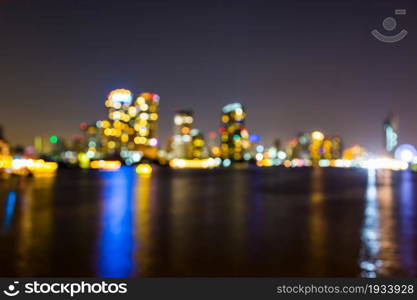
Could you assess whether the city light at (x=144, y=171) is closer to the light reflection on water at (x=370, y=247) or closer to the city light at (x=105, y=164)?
the city light at (x=105, y=164)

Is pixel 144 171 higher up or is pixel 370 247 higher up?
pixel 144 171

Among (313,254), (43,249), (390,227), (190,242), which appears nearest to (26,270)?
(43,249)

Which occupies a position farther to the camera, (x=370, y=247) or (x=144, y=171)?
(x=144, y=171)

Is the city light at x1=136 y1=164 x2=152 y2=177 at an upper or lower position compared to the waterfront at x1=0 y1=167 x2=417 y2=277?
upper

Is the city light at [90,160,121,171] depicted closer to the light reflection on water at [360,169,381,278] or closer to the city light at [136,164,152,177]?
the city light at [136,164,152,177]

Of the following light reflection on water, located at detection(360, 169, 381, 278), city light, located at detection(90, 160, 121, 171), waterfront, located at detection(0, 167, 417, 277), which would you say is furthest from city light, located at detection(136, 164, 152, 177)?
light reflection on water, located at detection(360, 169, 381, 278)

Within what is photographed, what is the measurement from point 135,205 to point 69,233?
33.8ft

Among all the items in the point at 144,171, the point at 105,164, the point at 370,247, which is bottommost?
the point at 370,247

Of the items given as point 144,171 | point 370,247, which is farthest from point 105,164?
point 370,247

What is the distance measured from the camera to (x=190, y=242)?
1286 centimetres

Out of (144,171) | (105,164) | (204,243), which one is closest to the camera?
(204,243)

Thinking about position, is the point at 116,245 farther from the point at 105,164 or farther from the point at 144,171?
the point at 105,164

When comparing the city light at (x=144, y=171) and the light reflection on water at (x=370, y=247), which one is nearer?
the light reflection on water at (x=370, y=247)

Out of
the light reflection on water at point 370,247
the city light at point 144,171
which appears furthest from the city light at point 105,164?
the light reflection on water at point 370,247
